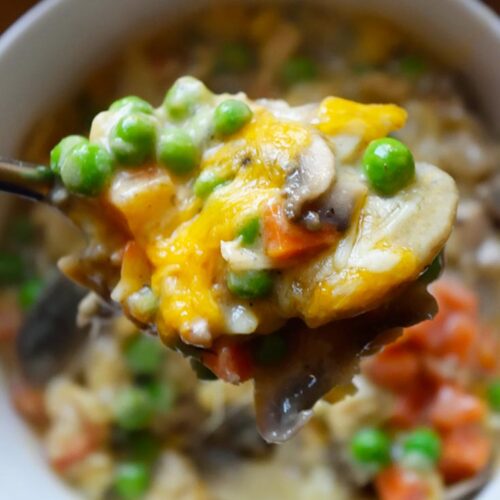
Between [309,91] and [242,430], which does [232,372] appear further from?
[309,91]

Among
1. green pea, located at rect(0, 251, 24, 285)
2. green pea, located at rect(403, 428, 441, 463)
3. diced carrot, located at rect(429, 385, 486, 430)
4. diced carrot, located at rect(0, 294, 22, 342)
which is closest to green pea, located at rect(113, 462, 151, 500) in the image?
diced carrot, located at rect(0, 294, 22, 342)

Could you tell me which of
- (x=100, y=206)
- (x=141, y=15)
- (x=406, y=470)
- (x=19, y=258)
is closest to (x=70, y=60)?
(x=141, y=15)

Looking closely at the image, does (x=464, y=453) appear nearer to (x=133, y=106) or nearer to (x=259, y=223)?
(x=259, y=223)

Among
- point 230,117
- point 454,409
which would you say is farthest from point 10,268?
point 454,409

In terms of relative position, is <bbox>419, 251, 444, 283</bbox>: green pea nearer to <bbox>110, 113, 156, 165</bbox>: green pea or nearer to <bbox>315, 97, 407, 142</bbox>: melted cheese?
<bbox>315, 97, 407, 142</bbox>: melted cheese

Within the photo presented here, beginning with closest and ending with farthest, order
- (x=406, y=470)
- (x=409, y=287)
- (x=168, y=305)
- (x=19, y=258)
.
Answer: (x=168, y=305), (x=409, y=287), (x=406, y=470), (x=19, y=258)

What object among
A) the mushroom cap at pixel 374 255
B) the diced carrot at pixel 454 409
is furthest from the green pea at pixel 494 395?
the mushroom cap at pixel 374 255
